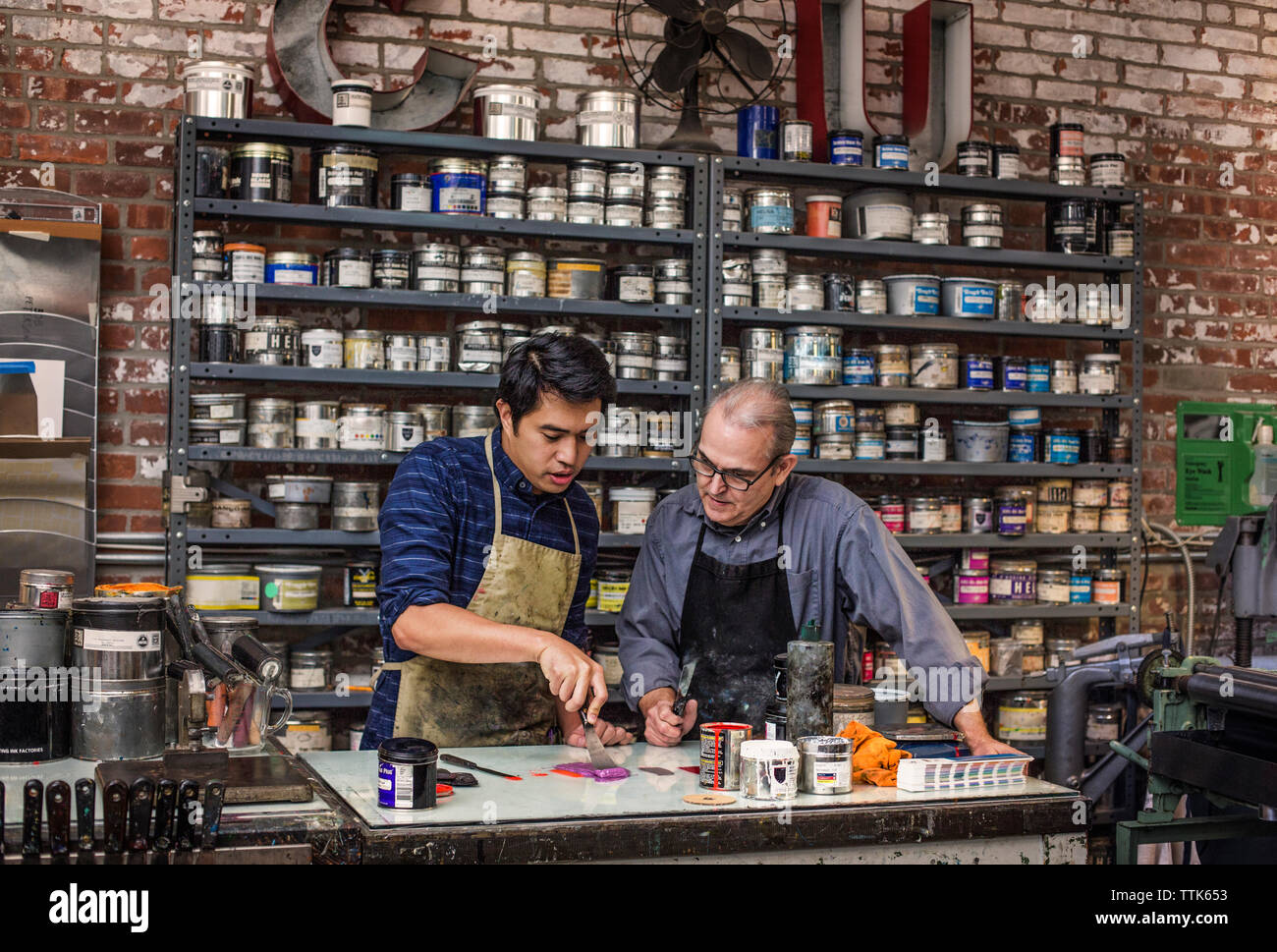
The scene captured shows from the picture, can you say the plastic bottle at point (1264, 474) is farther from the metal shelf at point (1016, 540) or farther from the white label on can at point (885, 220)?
the white label on can at point (885, 220)

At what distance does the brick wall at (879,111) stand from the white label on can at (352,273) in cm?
58

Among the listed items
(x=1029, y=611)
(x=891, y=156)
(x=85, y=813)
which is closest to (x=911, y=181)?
(x=891, y=156)

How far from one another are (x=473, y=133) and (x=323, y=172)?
19.4 inches

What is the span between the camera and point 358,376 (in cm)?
367

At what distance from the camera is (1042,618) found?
4.46 metres

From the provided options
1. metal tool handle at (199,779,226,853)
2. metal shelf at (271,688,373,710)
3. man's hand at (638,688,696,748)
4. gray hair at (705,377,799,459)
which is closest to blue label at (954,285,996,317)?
gray hair at (705,377,799,459)

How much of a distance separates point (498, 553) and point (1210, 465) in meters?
3.12

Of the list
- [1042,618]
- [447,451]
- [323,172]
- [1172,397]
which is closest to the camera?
[447,451]

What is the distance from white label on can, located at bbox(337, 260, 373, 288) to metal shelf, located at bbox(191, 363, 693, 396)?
24 cm

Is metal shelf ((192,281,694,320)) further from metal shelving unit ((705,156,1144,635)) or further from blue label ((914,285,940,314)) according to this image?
blue label ((914,285,940,314))

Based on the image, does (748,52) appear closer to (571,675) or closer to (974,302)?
(974,302)

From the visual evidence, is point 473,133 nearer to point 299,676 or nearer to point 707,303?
point 707,303

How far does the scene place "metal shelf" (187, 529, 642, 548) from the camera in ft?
11.7

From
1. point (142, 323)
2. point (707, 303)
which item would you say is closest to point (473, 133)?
point (707, 303)
